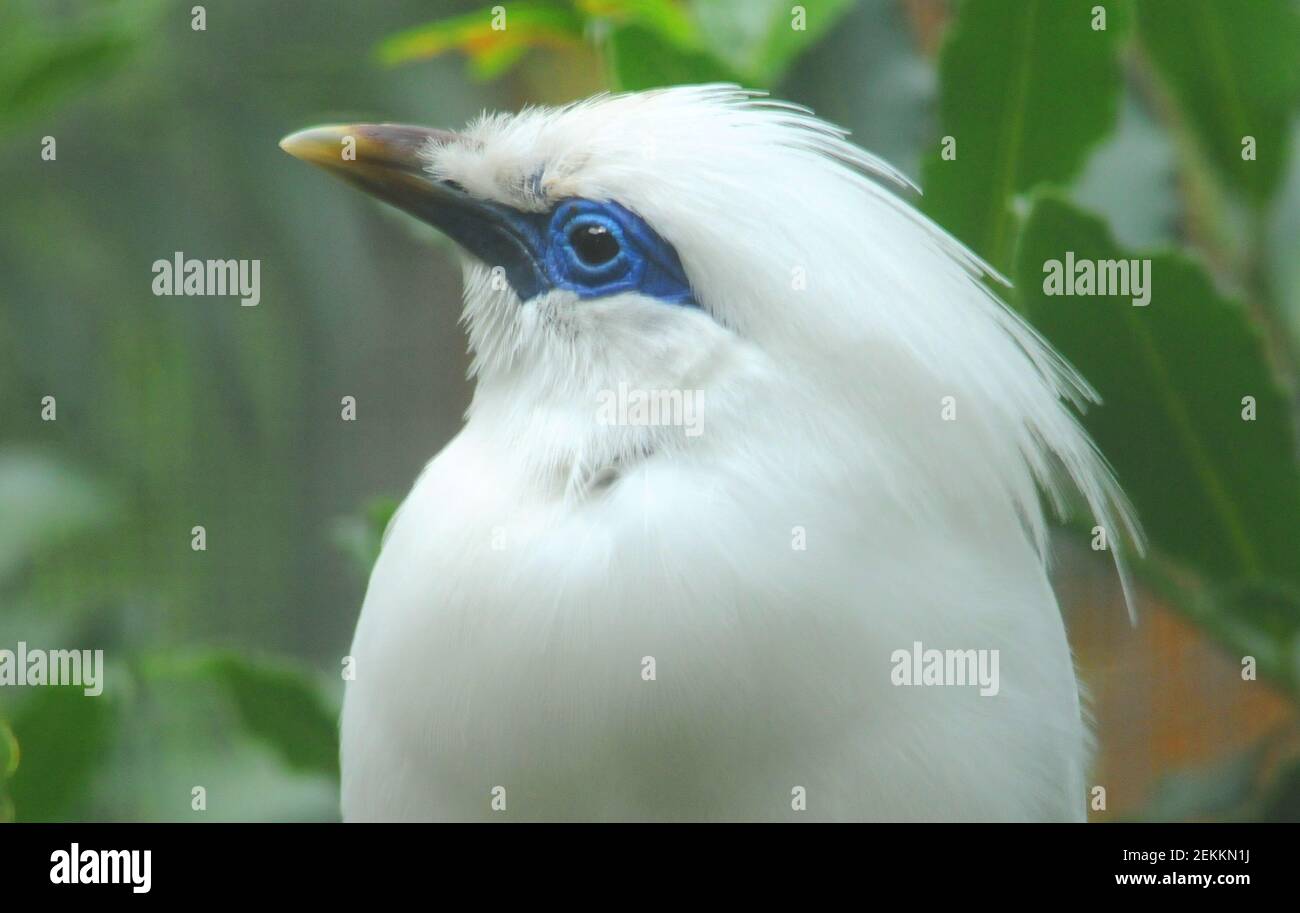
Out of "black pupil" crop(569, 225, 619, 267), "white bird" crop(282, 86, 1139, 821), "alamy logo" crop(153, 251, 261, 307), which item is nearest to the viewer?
"white bird" crop(282, 86, 1139, 821)

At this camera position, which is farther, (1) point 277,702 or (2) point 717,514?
(1) point 277,702

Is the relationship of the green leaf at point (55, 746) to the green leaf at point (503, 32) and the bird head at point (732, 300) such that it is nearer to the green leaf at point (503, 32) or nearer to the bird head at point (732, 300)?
the bird head at point (732, 300)

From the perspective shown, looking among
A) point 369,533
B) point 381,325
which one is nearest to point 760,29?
point 369,533

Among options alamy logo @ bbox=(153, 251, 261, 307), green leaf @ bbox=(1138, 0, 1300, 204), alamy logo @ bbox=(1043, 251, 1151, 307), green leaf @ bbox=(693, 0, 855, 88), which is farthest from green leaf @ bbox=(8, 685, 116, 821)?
green leaf @ bbox=(1138, 0, 1300, 204)

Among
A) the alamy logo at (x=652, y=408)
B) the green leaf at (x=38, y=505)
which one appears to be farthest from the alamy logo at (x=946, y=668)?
the green leaf at (x=38, y=505)

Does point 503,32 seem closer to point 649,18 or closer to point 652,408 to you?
point 649,18

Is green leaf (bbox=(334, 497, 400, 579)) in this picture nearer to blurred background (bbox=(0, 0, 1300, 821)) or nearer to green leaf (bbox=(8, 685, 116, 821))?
blurred background (bbox=(0, 0, 1300, 821))

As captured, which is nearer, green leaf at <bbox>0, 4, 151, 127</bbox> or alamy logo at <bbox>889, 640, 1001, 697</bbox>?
alamy logo at <bbox>889, 640, 1001, 697</bbox>
